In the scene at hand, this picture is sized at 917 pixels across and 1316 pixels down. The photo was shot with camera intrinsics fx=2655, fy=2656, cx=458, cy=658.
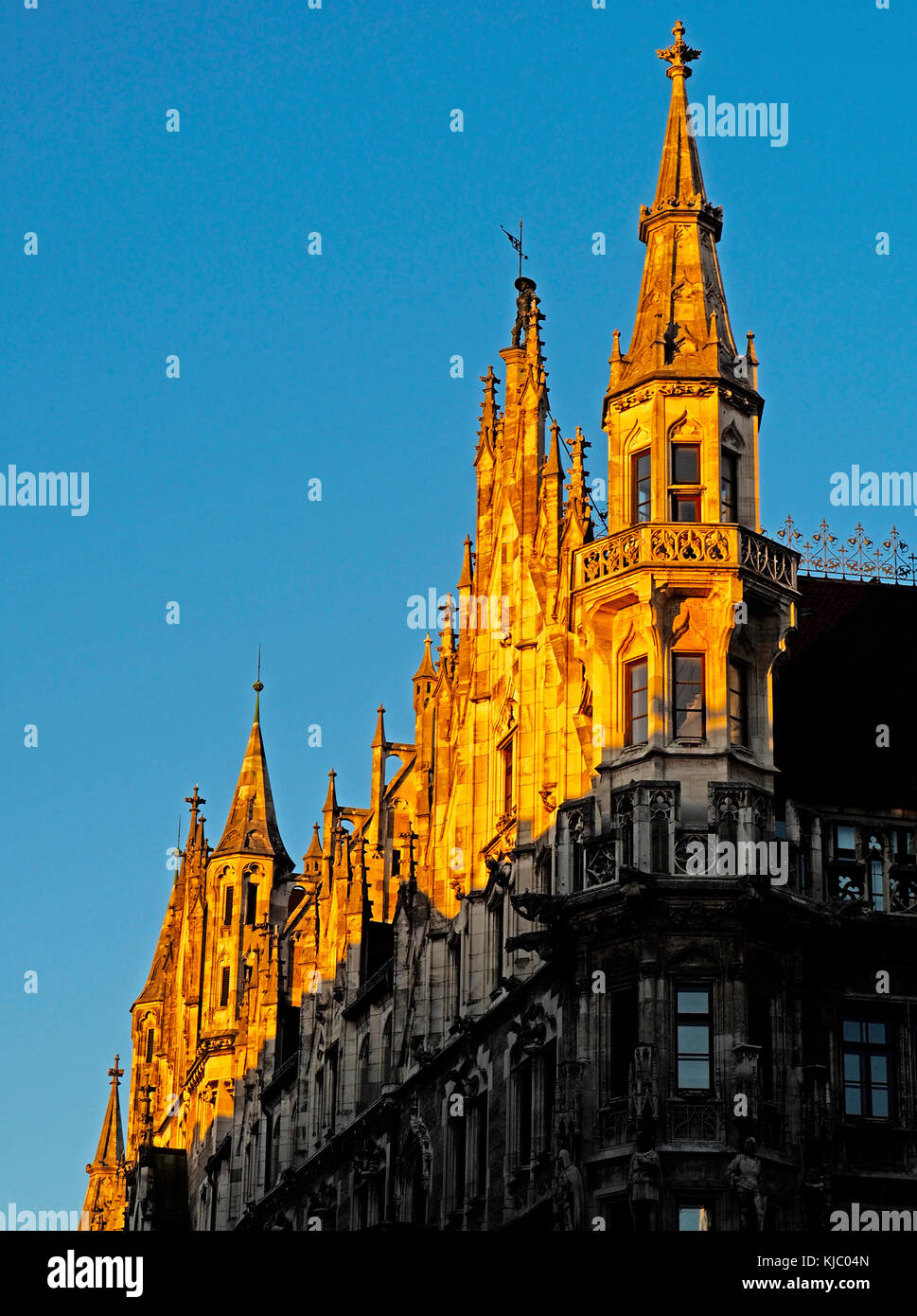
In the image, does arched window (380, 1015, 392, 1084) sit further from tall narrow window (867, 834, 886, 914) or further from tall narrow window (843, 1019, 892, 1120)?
tall narrow window (867, 834, 886, 914)

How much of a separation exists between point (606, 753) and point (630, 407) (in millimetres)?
7804

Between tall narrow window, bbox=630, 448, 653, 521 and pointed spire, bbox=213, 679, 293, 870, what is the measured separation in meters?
53.4

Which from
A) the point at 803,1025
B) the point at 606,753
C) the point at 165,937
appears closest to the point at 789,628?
the point at 606,753

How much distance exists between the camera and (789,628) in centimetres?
5550

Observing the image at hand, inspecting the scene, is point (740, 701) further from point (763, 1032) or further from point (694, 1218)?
point (694, 1218)

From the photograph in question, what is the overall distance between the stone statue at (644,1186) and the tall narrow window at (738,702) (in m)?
9.01

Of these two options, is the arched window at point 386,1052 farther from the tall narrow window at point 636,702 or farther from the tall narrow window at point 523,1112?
the tall narrow window at point 636,702

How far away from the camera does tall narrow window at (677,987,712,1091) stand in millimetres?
51312

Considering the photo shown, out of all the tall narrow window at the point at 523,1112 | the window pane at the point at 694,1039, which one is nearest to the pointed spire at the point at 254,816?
the tall narrow window at the point at 523,1112

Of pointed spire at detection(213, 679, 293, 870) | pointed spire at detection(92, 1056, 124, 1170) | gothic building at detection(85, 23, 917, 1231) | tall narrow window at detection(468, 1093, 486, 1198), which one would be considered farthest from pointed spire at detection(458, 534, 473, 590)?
pointed spire at detection(92, 1056, 124, 1170)

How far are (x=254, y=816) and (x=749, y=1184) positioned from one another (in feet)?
203

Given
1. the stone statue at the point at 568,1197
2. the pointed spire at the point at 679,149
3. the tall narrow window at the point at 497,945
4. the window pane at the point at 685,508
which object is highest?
the pointed spire at the point at 679,149

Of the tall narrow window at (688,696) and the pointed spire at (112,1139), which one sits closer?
the tall narrow window at (688,696)

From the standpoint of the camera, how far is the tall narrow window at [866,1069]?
177ft
